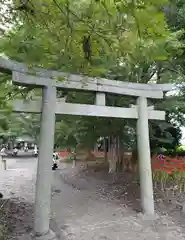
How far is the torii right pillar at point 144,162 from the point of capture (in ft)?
16.9

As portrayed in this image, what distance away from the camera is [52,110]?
438 centimetres

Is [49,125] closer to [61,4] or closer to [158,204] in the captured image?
[61,4]

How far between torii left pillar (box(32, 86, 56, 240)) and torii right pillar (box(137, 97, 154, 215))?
1978 mm

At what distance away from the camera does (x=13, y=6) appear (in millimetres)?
1884

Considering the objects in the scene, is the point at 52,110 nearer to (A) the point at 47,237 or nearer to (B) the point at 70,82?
(B) the point at 70,82

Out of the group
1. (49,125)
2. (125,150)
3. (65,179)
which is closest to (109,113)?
(49,125)

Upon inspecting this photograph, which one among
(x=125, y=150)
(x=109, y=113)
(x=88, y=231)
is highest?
(x=109, y=113)

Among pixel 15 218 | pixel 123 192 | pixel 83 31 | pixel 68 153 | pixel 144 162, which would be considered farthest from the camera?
pixel 68 153

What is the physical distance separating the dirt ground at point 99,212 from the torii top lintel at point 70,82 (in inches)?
97.7

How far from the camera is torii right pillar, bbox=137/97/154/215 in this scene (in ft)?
16.9

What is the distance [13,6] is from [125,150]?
7392 mm

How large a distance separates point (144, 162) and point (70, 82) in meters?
2.28

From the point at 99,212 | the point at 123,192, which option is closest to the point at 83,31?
the point at 99,212

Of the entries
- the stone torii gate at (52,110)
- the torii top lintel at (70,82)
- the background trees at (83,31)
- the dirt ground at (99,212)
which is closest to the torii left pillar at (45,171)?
the stone torii gate at (52,110)
